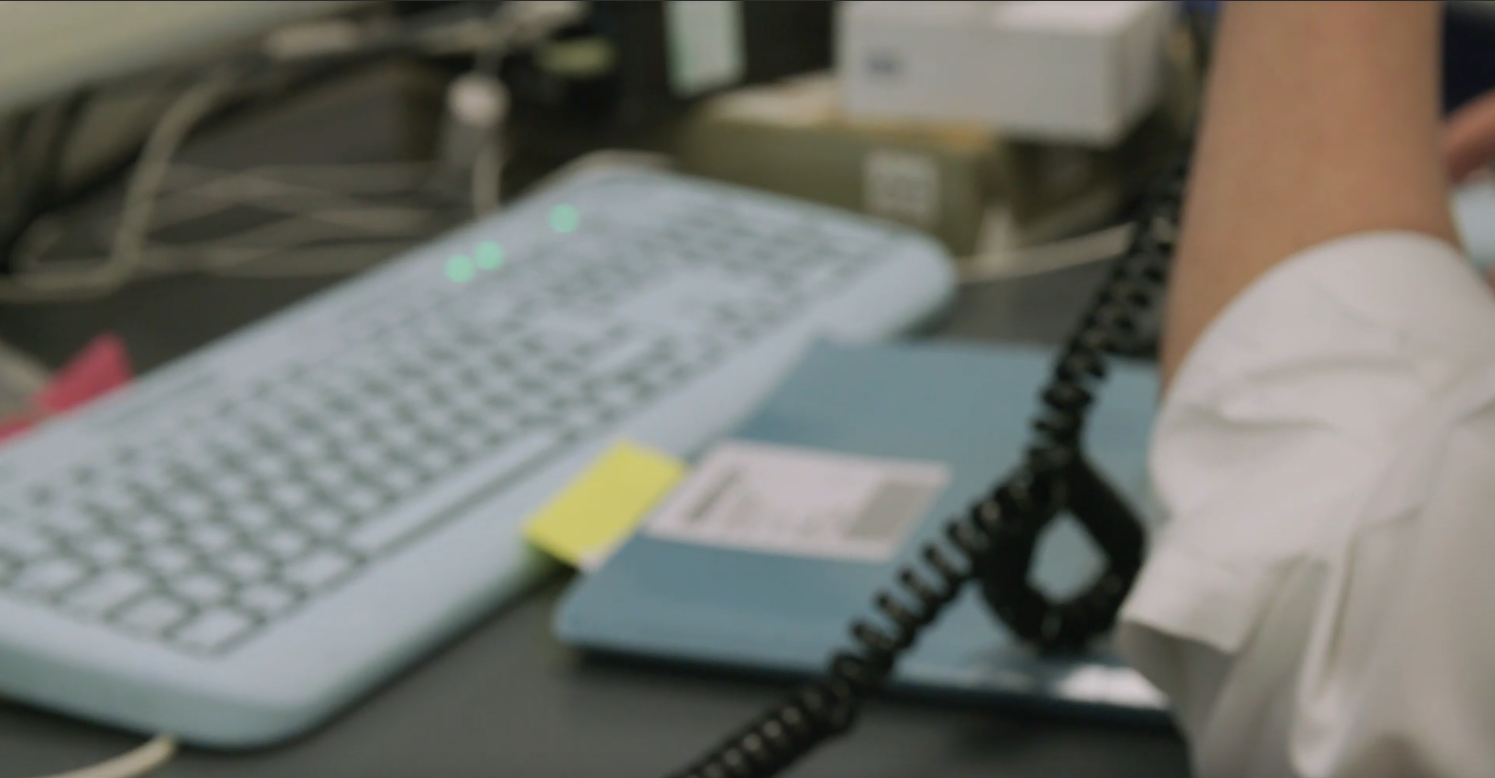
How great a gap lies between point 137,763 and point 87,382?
26 cm

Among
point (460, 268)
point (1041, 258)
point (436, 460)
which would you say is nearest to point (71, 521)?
point (436, 460)

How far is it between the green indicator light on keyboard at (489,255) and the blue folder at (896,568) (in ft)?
0.57

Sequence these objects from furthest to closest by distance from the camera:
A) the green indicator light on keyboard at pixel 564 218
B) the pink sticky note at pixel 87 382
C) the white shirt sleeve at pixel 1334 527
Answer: the green indicator light on keyboard at pixel 564 218 < the pink sticky note at pixel 87 382 < the white shirt sleeve at pixel 1334 527

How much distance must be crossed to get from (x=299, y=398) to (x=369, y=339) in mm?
60

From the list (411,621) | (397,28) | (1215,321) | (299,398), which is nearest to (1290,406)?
(1215,321)

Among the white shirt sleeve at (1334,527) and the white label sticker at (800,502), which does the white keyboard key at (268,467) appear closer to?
the white label sticker at (800,502)

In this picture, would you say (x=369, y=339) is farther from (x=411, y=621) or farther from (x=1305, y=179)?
(x=1305, y=179)

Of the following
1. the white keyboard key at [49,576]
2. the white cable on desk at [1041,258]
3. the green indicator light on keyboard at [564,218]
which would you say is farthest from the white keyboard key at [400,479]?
the white cable on desk at [1041,258]

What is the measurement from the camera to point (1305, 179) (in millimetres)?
503

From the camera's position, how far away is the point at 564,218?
83 centimetres

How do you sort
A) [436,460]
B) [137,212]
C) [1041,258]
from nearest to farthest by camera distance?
1. [436,460]
2. [1041,258]
3. [137,212]

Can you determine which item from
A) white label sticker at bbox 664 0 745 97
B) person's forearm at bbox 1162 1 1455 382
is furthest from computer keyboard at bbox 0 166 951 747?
person's forearm at bbox 1162 1 1455 382

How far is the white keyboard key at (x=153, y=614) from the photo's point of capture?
1.67 ft

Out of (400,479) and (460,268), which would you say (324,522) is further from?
(460,268)
